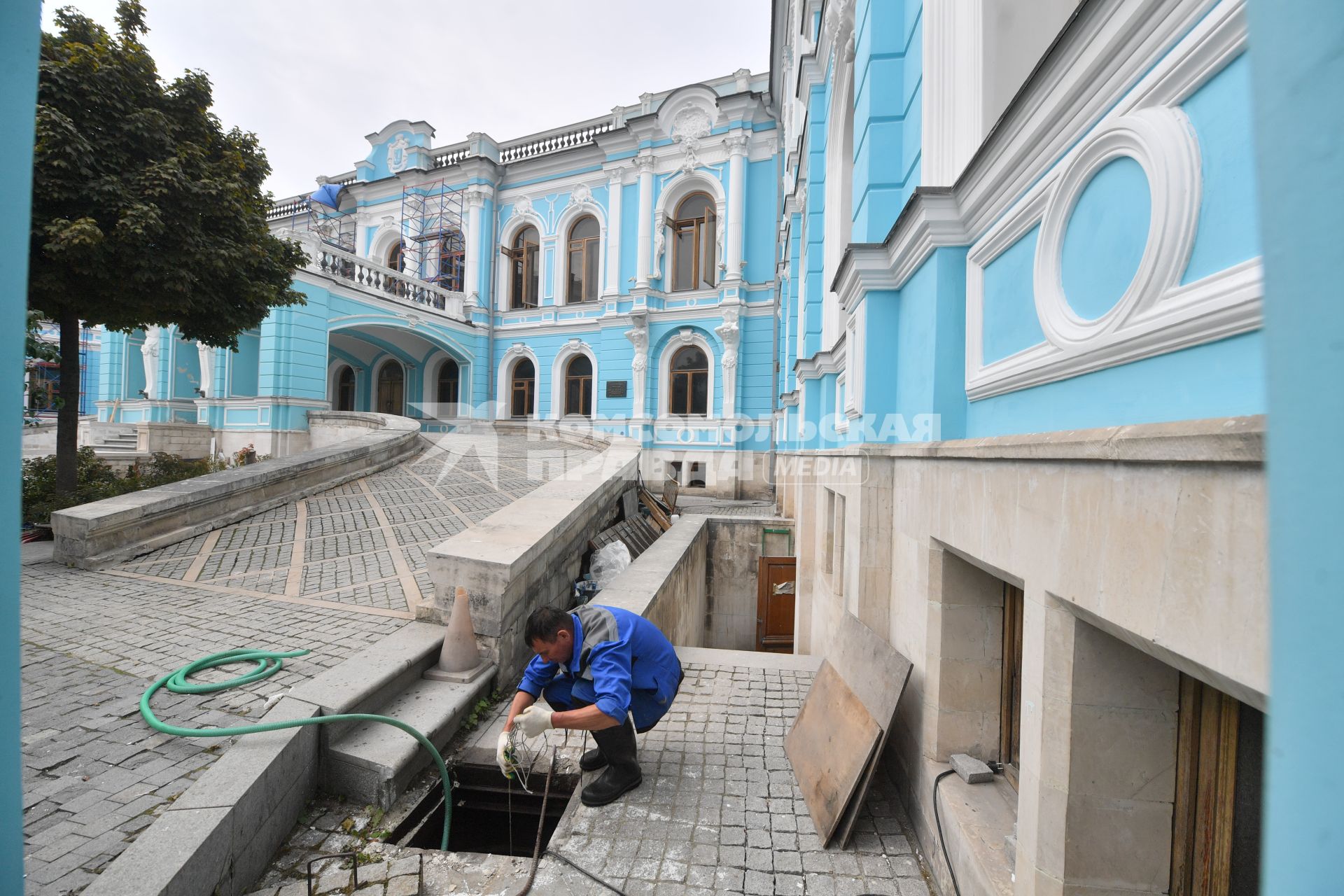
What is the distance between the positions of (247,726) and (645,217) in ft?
54.0

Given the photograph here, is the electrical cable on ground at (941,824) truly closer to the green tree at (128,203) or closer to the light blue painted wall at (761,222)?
the green tree at (128,203)

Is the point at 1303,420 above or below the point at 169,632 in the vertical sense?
above

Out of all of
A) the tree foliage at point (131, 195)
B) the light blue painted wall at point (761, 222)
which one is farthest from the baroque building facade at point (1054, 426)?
the light blue painted wall at point (761, 222)

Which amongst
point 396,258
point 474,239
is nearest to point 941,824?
point 474,239

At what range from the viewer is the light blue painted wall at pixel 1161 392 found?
122 cm

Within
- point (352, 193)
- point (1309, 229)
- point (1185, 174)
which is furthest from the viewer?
point (352, 193)

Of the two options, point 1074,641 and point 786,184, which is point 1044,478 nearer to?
point 1074,641

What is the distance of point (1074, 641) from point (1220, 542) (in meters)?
0.67

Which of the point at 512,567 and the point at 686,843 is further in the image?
the point at 512,567

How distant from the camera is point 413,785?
3.07m

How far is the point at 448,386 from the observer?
2062cm

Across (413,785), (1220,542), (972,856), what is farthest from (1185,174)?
(413,785)

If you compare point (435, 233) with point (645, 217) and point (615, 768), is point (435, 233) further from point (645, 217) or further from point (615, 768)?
point (615, 768)

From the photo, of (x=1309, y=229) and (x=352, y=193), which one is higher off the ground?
(x=352, y=193)
